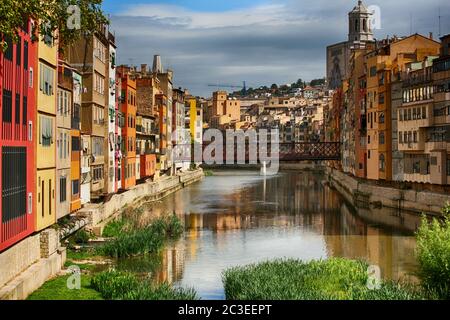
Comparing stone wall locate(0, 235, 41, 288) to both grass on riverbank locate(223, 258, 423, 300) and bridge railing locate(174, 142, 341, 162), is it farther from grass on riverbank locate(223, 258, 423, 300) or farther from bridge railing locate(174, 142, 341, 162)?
bridge railing locate(174, 142, 341, 162)

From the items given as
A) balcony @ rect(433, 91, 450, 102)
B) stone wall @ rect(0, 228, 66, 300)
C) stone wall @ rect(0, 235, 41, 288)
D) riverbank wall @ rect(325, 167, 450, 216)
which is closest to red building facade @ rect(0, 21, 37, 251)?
stone wall @ rect(0, 235, 41, 288)

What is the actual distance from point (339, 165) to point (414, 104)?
45149mm

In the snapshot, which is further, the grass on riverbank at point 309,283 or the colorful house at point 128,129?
the colorful house at point 128,129

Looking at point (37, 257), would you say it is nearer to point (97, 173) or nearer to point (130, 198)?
point (97, 173)

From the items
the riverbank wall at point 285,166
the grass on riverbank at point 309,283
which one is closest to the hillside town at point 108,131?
the grass on riverbank at point 309,283

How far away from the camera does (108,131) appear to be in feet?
151

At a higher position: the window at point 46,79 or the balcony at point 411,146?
the window at point 46,79

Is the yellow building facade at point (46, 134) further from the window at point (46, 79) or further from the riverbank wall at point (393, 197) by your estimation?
the riverbank wall at point (393, 197)

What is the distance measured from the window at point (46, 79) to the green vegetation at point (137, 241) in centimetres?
690

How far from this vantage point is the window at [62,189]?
2964cm

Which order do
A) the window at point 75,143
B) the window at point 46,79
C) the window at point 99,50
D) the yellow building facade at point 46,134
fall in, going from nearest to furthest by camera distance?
the yellow building facade at point 46,134 → the window at point 46,79 → the window at point 75,143 → the window at point 99,50

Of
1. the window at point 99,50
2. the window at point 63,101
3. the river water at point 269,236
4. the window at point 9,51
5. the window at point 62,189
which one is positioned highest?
the window at point 99,50

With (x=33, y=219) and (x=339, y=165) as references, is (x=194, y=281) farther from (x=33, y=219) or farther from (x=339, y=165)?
(x=339, y=165)

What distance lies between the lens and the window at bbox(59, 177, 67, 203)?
29641 mm
